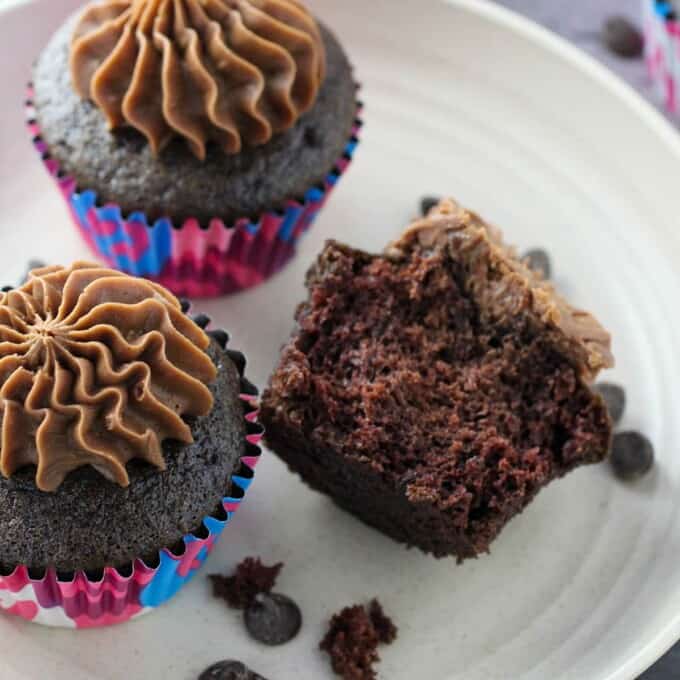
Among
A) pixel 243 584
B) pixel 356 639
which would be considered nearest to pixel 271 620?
pixel 243 584

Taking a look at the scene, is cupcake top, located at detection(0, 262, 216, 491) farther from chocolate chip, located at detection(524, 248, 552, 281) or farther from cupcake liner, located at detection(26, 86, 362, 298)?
chocolate chip, located at detection(524, 248, 552, 281)

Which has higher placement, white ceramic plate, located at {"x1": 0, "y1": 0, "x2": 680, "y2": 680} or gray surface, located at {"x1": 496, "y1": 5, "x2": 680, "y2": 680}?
gray surface, located at {"x1": 496, "y1": 5, "x2": 680, "y2": 680}

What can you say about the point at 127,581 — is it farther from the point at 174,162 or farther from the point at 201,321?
the point at 174,162

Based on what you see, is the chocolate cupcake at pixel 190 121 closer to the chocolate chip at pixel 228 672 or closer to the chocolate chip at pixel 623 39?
the chocolate chip at pixel 228 672

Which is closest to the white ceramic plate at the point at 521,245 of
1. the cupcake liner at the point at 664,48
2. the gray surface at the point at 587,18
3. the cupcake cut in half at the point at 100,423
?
the cupcake liner at the point at 664,48

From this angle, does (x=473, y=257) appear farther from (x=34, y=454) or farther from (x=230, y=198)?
(x=34, y=454)

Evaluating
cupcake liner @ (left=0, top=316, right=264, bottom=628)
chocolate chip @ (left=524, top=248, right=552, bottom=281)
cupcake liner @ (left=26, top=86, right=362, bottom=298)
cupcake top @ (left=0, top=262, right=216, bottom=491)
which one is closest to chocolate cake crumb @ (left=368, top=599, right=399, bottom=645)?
cupcake liner @ (left=0, top=316, right=264, bottom=628)
